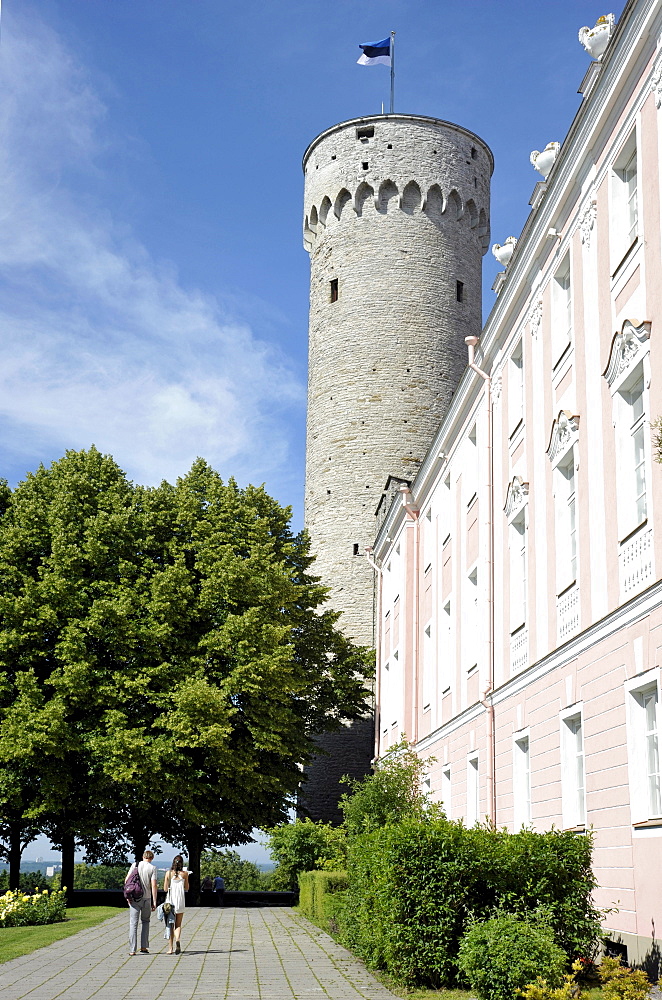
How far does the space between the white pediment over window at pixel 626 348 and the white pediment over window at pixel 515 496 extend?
4.27 metres

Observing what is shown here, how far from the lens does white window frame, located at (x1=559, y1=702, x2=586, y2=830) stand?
13.8m

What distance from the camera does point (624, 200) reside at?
44.2 ft

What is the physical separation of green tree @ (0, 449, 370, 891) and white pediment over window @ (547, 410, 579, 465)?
13.8 meters

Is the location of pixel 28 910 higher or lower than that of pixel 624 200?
lower

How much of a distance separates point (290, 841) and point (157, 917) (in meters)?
6.02

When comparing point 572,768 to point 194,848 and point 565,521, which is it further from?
point 194,848

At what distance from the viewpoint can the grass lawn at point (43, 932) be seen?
16422 millimetres

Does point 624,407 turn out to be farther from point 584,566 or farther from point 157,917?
point 157,917

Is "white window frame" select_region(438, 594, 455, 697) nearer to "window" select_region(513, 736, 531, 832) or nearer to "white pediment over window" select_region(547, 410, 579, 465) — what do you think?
"window" select_region(513, 736, 531, 832)

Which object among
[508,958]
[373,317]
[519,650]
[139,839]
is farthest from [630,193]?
[373,317]

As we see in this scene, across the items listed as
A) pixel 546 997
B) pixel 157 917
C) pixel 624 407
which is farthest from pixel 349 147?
pixel 546 997

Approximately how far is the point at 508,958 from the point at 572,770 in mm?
4301

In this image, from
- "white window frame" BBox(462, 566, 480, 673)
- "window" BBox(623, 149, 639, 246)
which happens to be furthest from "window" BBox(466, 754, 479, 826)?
"window" BBox(623, 149, 639, 246)

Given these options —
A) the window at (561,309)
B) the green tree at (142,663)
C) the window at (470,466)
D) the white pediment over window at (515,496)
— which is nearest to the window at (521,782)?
the white pediment over window at (515,496)
